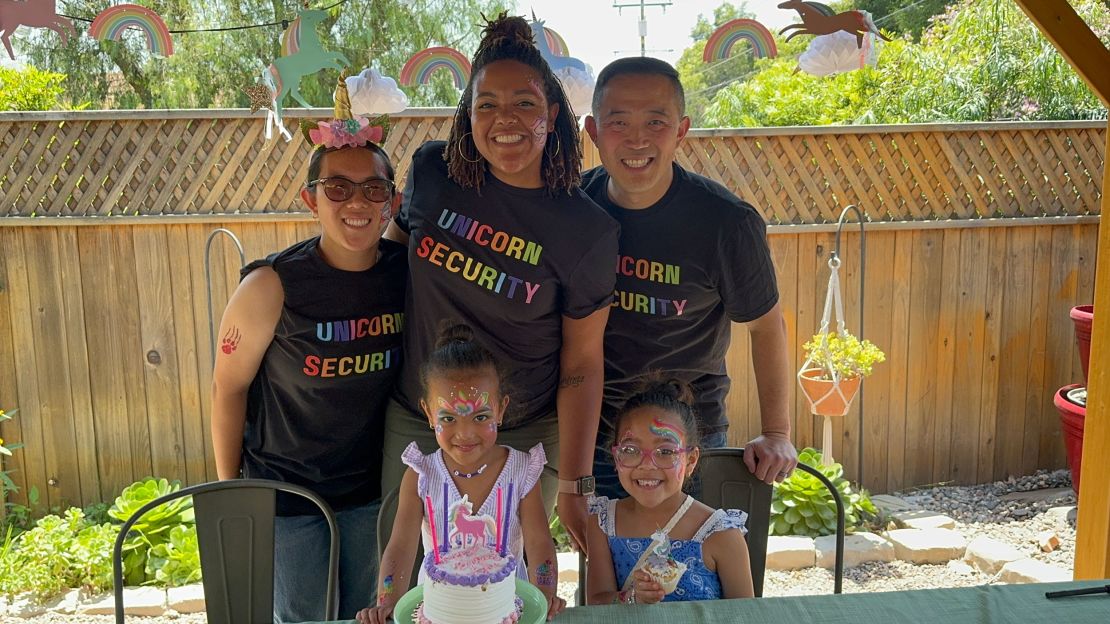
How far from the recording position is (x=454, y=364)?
1771 mm

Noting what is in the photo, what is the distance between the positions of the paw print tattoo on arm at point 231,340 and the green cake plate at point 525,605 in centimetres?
82

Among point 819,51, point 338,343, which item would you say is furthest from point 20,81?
point 819,51

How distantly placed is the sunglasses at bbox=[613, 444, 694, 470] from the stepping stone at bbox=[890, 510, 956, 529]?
2813 mm

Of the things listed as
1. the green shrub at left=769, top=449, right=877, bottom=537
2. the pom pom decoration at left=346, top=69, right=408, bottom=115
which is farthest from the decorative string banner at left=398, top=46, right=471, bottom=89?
the green shrub at left=769, top=449, right=877, bottom=537

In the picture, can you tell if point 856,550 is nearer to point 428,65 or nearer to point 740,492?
point 740,492

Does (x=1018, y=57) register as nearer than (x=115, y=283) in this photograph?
No

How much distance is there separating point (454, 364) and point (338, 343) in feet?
1.10

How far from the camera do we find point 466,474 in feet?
5.98

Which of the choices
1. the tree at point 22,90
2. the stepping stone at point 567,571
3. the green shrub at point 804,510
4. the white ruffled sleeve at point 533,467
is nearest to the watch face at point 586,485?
the white ruffled sleeve at point 533,467

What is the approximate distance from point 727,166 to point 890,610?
3072 mm

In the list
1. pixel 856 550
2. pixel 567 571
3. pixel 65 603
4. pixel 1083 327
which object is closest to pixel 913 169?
pixel 1083 327

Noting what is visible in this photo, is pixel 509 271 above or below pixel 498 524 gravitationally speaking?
above

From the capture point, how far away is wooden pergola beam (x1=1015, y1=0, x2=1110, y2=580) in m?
2.28

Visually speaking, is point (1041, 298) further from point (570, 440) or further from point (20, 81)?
point (20, 81)
